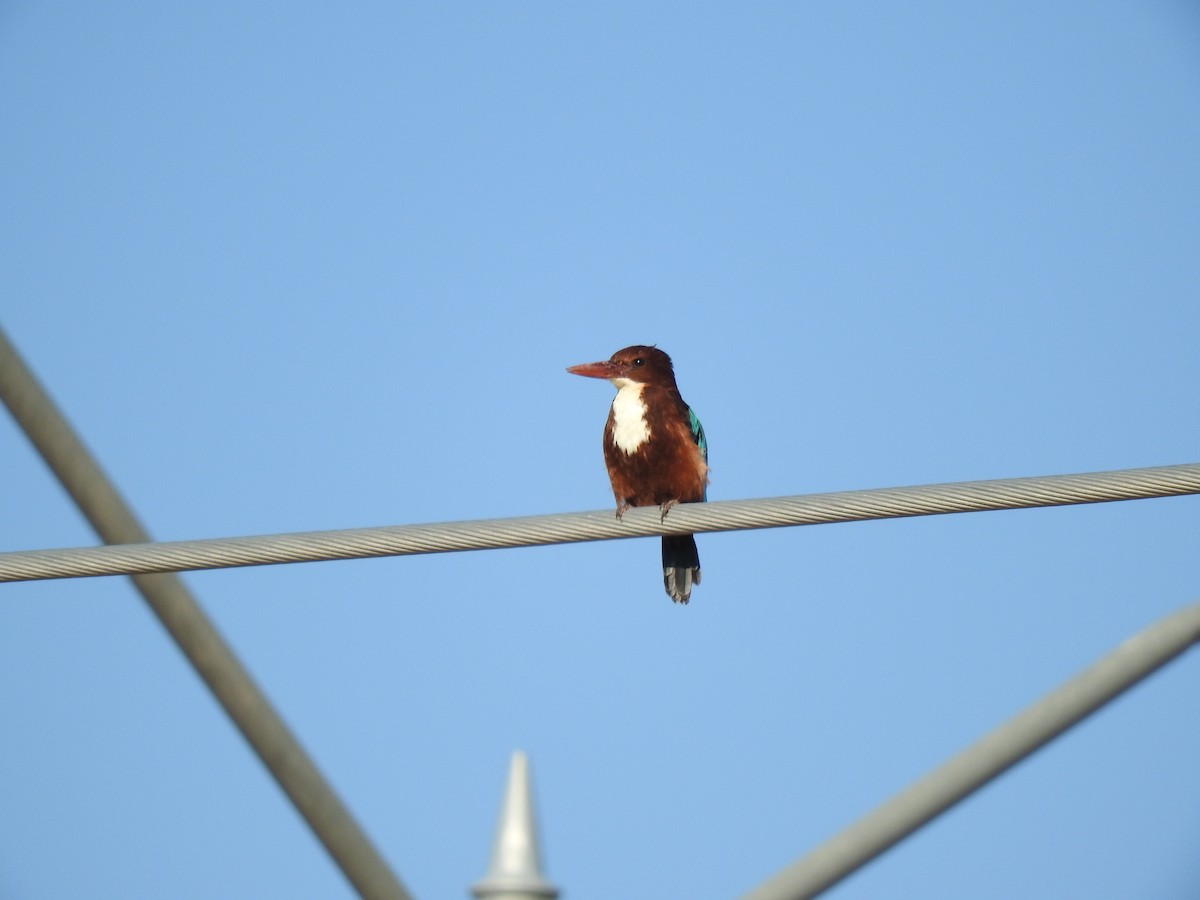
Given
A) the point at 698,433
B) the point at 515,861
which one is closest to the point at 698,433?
the point at 698,433

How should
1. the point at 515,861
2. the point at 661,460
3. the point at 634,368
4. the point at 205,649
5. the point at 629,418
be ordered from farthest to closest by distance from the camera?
the point at 634,368
the point at 629,418
the point at 661,460
the point at 205,649
the point at 515,861

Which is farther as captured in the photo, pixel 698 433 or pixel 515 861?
pixel 698 433

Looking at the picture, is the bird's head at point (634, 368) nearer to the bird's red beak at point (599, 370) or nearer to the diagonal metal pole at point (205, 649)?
the bird's red beak at point (599, 370)

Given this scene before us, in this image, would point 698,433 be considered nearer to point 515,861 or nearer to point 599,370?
point 599,370

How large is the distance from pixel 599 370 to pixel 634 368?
0.18 meters

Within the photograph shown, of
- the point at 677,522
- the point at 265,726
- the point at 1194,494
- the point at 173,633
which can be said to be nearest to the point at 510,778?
the point at 265,726

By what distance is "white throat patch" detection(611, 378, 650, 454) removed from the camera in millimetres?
6004

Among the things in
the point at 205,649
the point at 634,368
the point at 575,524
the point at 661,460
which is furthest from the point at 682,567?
the point at 205,649

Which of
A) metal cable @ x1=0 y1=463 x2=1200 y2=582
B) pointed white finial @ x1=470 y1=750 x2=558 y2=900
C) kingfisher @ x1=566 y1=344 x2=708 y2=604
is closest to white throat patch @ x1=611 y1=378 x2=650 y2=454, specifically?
kingfisher @ x1=566 y1=344 x2=708 y2=604

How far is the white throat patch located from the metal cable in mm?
2471

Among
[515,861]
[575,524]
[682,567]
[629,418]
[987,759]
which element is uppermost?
[629,418]

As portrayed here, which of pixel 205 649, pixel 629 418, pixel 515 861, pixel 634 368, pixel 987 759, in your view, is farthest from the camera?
pixel 634 368

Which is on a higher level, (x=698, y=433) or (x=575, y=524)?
(x=698, y=433)

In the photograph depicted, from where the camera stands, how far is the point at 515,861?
6.21ft
